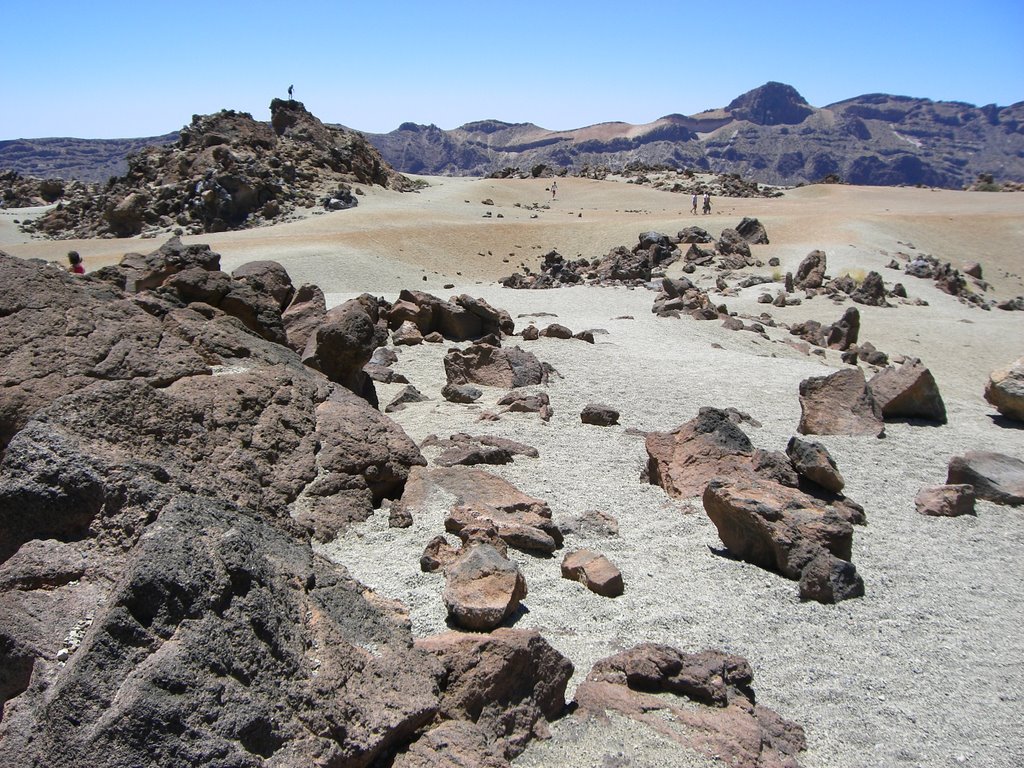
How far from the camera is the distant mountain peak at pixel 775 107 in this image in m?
156

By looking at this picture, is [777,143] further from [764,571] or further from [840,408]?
[764,571]

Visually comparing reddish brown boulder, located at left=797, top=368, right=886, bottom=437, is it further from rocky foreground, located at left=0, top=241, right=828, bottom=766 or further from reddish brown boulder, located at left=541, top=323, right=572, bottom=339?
reddish brown boulder, located at left=541, top=323, right=572, bottom=339

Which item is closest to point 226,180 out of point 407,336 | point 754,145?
point 407,336

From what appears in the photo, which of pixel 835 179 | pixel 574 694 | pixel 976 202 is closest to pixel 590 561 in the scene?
pixel 574 694

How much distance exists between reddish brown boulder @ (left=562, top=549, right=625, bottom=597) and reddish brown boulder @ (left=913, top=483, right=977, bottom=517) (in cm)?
314

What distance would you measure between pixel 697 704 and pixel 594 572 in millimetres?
1353

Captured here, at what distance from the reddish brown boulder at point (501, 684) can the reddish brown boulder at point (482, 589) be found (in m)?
0.50

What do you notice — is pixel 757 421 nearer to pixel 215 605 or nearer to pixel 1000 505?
pixel 1000 505

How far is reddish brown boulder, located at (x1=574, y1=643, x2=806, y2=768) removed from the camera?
10.6 ft

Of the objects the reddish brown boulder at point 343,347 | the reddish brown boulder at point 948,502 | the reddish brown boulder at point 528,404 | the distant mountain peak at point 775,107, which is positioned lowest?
the reddish brown boulder at point 948,502

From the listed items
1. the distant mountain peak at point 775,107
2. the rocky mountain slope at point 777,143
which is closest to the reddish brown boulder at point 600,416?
the rocky mountain slope at point 777,143

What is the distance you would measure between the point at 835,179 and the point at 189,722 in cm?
5449

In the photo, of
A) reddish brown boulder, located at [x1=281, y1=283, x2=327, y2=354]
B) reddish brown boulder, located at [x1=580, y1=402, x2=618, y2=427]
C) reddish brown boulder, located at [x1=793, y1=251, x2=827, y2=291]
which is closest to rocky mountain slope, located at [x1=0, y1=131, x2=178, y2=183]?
reddish brown boulder, located at [x1=793, y1=251, x2=827, y2=291]

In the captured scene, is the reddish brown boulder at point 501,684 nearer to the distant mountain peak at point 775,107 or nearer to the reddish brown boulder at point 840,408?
the reddish brown boulder at point 840,408
